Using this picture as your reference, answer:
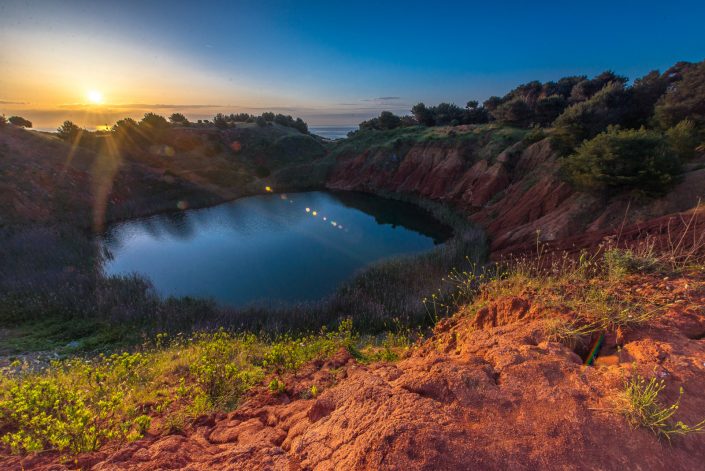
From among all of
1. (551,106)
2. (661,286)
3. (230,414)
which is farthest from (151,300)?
(551,106)

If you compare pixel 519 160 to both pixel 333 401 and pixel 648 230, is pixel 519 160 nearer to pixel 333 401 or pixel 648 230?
pixel 648 230

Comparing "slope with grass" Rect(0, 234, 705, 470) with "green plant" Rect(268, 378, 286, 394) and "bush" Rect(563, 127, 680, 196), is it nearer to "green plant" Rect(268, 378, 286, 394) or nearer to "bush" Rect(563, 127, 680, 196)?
"green plant" Rect(268, 378, 286, 394)

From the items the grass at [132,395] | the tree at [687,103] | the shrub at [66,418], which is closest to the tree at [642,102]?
the tree at [687,103]

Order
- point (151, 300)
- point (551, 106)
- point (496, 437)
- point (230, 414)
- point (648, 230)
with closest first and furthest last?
point (496, 437) < point (230, 414) < point (648, 230) < point (151, 300) < point (551, 106)

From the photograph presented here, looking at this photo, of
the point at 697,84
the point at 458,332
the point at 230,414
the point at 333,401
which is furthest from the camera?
the point at 697,84

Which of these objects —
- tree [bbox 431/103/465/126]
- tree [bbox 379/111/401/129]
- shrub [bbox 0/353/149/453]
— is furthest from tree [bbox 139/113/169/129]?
shrub [bbox 0/353/149/453]
